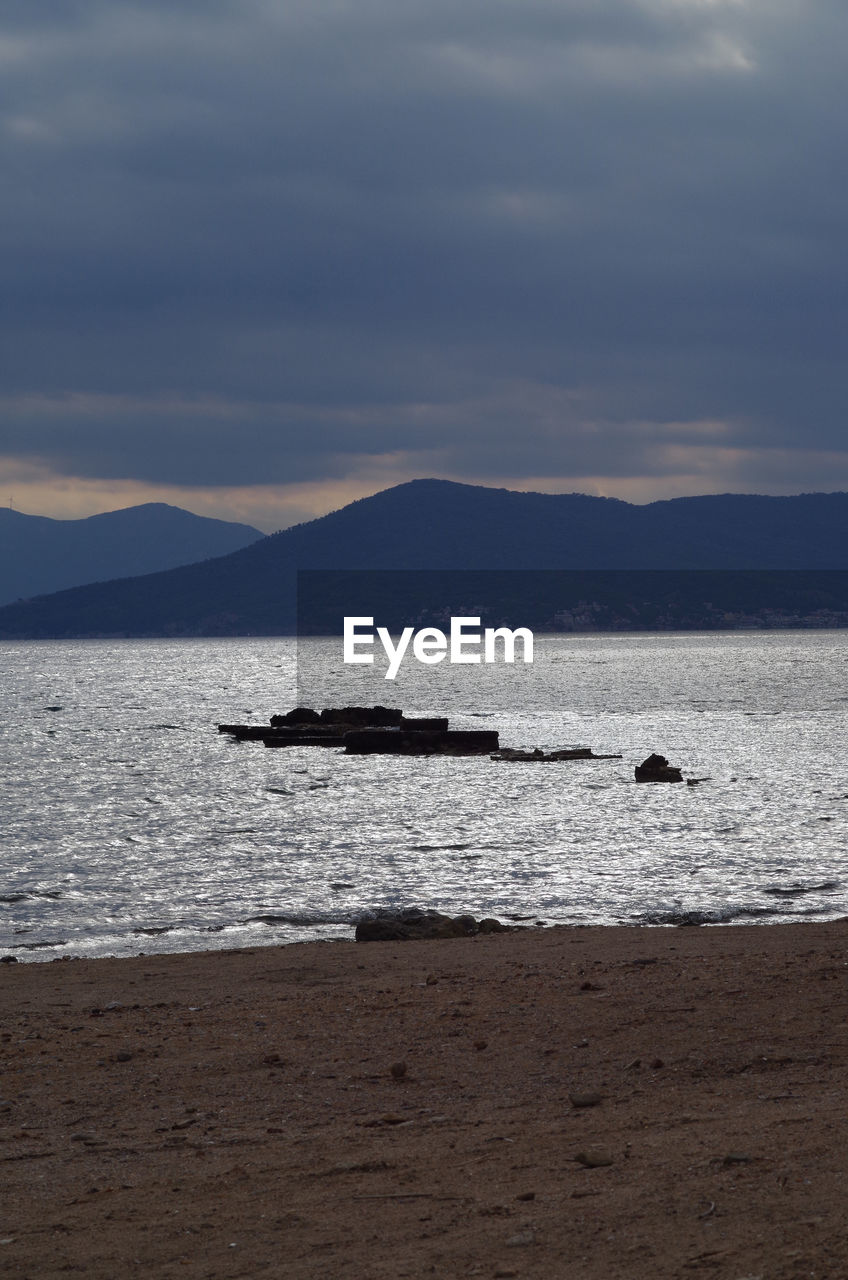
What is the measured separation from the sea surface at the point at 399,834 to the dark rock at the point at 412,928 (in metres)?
2.06

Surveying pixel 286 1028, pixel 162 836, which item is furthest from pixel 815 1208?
pixel 162 836

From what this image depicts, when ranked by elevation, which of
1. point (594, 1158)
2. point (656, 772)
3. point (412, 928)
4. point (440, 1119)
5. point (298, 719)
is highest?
point (594, 1158)

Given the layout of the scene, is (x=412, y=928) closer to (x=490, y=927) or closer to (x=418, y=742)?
(x=490, y=927)

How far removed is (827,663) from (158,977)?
16290cm

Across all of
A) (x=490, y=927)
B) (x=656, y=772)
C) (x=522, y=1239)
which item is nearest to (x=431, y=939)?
(x=490, y=927)

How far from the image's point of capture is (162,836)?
33188mm

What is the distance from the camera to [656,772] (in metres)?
44.2

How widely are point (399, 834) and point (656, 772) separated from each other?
14.8 meters

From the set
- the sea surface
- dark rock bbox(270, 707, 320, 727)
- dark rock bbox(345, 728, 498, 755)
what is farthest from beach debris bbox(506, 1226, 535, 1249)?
dark rock bbox(270, 707, 320, 727)

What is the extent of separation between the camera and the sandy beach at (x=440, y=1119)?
20.3ft

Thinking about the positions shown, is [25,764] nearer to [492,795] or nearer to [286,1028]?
[492,795]

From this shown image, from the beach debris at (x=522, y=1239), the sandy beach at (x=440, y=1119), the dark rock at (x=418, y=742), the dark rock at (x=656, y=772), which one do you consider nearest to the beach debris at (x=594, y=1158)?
the sandy beach at (x=440, y=1119)

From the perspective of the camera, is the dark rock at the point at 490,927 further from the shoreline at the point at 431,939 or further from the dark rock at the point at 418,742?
the dark rock at the point at 418,742

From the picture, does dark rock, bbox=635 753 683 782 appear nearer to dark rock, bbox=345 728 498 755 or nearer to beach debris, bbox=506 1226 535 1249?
dark rock, bbox=345 728 498 755
